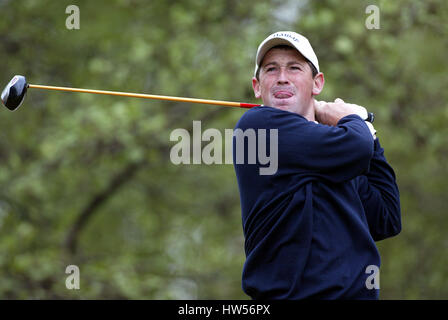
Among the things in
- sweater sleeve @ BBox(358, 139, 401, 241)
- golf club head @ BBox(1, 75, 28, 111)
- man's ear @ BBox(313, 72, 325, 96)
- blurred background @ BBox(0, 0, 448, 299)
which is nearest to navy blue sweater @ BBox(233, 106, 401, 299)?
sweater sleeve @ BBox(358, 139, 401, 241)

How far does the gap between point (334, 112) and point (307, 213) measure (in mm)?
640

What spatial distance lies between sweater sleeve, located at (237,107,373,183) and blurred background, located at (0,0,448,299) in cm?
487

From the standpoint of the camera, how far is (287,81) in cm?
337

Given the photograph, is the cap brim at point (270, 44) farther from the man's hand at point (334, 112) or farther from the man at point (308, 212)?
the man's hand at point (334, 112)

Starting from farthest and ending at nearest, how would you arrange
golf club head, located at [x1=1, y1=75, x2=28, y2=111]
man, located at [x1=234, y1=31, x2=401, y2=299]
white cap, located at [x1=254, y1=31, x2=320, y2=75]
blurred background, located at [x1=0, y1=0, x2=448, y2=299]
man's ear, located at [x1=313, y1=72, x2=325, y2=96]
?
blurred background, located at [x1=0, y1=0, x2=448, y2=299], golf club head, located at [x1=1, y1=75, x2=28, y2=111], man's ear, located at [x1=313, y1=72, x2=325, y2=96], white cap, located at [x1=254, y1=31, x2=320, y2=75], man, located at [x1=234, y1=31, x2=401, y2=299]

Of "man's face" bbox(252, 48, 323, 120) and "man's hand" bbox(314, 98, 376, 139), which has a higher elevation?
"man's face" bbox(252, 48, 323, 120)

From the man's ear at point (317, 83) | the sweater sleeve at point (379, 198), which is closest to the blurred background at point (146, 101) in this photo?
the man's ear at point (317, 83)

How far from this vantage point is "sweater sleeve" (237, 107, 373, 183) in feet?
10.2

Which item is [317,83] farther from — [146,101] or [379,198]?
[146,101]

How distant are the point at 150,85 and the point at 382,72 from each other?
9.93 feet

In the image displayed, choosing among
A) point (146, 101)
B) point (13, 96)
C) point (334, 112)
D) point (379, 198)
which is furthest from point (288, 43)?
point (146, 101)

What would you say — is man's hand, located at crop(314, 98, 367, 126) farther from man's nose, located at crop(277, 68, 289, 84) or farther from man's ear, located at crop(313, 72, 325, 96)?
man's nose, located at crop(277, 68, 289, 84)

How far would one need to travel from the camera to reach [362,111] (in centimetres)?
345
